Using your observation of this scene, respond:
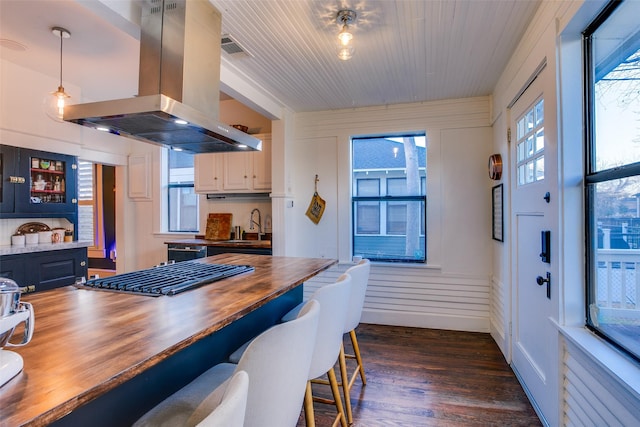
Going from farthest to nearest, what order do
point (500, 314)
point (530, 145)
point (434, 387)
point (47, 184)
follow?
point (47, 184) < point (500, 314) < point (434, 387) < point (530, 145)

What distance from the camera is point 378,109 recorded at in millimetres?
3949

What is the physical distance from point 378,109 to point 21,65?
3769 mm

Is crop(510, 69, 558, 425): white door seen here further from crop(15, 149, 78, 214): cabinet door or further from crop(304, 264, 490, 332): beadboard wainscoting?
crop(15, 149, 78, 214): cabinet door

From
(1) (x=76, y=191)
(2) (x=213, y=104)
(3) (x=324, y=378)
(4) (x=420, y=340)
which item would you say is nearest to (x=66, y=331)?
(2) (x=213, y=104)

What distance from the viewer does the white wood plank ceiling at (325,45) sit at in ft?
6.79

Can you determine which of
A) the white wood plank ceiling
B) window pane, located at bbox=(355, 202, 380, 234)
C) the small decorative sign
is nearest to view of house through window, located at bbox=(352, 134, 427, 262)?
window pane, located at bbox=(355, 202, 380, 234)

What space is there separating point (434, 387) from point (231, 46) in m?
2.98

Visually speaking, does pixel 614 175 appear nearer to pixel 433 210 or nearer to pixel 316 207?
pixel 433 210

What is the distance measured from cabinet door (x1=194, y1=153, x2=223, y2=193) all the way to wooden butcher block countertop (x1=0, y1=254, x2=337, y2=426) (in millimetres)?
2898

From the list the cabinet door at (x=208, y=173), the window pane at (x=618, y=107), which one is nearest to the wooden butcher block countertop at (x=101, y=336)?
the window pane at (x=618, y=107)

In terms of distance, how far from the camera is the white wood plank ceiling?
6.79ft

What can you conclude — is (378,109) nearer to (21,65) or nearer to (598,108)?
(598,108)

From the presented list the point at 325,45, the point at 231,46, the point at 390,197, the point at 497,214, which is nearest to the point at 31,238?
the point at 231,46

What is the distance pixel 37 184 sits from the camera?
3500 mm
